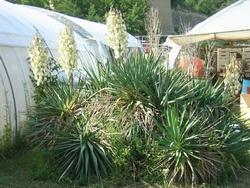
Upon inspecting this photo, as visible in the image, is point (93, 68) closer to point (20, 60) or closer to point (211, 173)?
point (20, 60)

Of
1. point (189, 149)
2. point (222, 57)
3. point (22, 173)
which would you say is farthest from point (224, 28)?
point (22, 173)

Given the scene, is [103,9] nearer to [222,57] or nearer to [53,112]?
[222,57]

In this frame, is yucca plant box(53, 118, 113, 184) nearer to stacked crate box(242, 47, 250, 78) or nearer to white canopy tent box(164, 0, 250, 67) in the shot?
white canopy tent box(164, 0, 250, 67)

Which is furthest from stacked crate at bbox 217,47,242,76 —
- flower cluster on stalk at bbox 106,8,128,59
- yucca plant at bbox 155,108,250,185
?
yucca plant at bbox 155,108,250,185

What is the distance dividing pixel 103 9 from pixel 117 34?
34008mm

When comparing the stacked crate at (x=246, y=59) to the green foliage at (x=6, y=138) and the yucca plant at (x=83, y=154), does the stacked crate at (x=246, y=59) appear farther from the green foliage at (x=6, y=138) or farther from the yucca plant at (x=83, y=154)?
the yucca plant at (x=83, y=154)

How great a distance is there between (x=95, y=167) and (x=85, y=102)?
1.34 meters

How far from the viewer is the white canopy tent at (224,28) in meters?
14.5

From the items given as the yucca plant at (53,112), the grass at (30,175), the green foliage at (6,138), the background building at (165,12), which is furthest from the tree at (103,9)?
the grass at (30,175)

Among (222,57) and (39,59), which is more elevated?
(39,59)

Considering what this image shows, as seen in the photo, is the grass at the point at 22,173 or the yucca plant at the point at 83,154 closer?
the grass at the point at 22,173

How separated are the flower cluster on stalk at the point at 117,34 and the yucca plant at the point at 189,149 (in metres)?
1.76

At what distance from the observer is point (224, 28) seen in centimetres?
1478

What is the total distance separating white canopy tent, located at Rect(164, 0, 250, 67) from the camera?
14.5m
